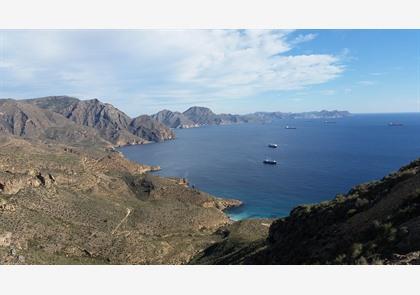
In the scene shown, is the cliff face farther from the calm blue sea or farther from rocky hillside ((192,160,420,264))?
the calm blue sea

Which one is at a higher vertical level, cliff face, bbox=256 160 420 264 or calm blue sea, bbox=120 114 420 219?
cliff face, bbox=256 160 420 264

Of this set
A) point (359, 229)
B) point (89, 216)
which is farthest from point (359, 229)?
point (89, 216)

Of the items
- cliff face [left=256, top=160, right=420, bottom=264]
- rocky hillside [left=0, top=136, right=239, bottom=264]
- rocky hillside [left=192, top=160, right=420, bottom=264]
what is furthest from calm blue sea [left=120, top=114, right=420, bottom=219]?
cliff face [left=256, top=160, right=420, bottom=264]

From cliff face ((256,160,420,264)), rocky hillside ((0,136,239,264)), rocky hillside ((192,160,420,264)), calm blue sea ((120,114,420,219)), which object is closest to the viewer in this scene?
rocky hillside ((192,160,420,264))

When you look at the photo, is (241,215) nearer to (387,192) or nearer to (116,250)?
(116,250)

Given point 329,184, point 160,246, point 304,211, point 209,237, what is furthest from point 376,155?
point 304,211

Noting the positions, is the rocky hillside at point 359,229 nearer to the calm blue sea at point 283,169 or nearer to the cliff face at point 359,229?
the cliff face at point 359,229

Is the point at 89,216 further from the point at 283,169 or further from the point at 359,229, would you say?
the point at 283,169

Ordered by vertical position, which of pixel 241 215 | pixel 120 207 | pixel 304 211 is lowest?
pixel 241 215

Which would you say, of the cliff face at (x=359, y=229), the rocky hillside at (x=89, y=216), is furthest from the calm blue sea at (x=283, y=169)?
the cliff face at (x=359, y=229)
